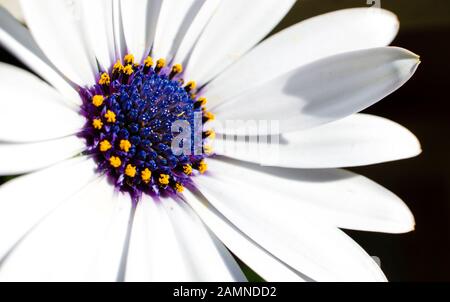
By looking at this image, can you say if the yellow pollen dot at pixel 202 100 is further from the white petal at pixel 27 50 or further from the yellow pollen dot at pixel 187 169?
the white petal at pixel 27 50

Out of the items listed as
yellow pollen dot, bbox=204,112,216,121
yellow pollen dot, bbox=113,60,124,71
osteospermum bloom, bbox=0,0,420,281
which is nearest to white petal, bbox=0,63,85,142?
osteospermum bloom, bbox=0,0,420,281

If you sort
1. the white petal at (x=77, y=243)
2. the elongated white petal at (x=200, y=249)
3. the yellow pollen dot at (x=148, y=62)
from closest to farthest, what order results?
the white petal at (x=77, y=243)
the elongated white petal at (x=200, y=249)
the yellow pollen dot at (x=148, y=62)

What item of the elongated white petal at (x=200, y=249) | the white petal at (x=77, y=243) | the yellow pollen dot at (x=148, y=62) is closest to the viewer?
the white petal at (x=77, y=243)

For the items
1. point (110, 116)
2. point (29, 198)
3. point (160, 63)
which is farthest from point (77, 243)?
point (160, 63)

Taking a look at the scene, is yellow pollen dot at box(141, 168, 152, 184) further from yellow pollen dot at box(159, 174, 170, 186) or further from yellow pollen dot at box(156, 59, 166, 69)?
yellow pollen dot at box(156, 59, 166, 69)

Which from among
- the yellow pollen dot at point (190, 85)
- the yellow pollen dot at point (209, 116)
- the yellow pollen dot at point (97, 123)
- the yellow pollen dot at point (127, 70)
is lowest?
the yellow pollen dot at point (97, 123)

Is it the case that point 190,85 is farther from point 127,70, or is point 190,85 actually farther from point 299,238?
point 299,238

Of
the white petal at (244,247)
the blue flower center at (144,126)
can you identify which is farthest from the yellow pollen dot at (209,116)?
the white petal at (244,247)
